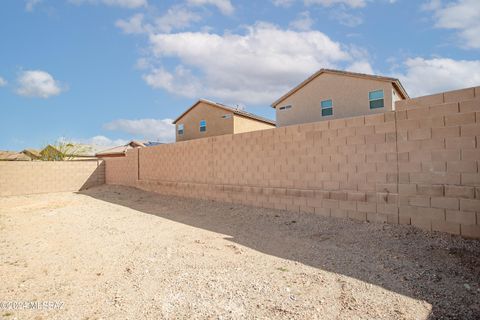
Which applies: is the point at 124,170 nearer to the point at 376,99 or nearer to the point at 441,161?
the point at 376,99

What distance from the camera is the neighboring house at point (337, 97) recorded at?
50.6 feet

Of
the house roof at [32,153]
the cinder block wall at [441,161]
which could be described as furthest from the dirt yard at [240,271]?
the house roof at [32,153]

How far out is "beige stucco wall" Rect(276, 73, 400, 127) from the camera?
618 inches

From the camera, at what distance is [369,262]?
4.50 meters

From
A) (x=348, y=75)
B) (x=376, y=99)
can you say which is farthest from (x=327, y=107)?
(x=376, y=99)

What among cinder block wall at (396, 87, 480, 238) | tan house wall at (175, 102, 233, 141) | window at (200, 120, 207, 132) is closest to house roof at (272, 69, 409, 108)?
tan house wall at (175, 102, 233, 141)

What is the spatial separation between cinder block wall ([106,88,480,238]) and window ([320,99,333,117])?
926 centimetres

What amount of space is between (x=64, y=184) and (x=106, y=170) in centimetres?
240

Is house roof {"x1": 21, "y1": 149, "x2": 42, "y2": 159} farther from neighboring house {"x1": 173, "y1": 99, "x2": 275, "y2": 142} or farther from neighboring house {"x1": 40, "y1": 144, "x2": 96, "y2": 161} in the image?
neighboring house {"x1": 173, "y1": 99, "x2": 275, "y2": 142}

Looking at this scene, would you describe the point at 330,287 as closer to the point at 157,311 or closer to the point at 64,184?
the point at 157,311

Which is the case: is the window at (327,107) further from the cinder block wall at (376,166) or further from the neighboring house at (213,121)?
the cinder block wall at (376,166)

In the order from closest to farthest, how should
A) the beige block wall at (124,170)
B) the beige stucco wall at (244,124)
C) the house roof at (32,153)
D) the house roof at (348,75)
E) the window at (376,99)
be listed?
the house roof at (348,75)
the window at (376,99)
the beige block wall at (124,170)
the beige stucco wall at (244,124)
the house roof at (32,153)

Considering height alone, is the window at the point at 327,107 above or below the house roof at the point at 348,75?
below

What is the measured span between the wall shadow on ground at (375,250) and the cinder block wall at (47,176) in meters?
11.2
